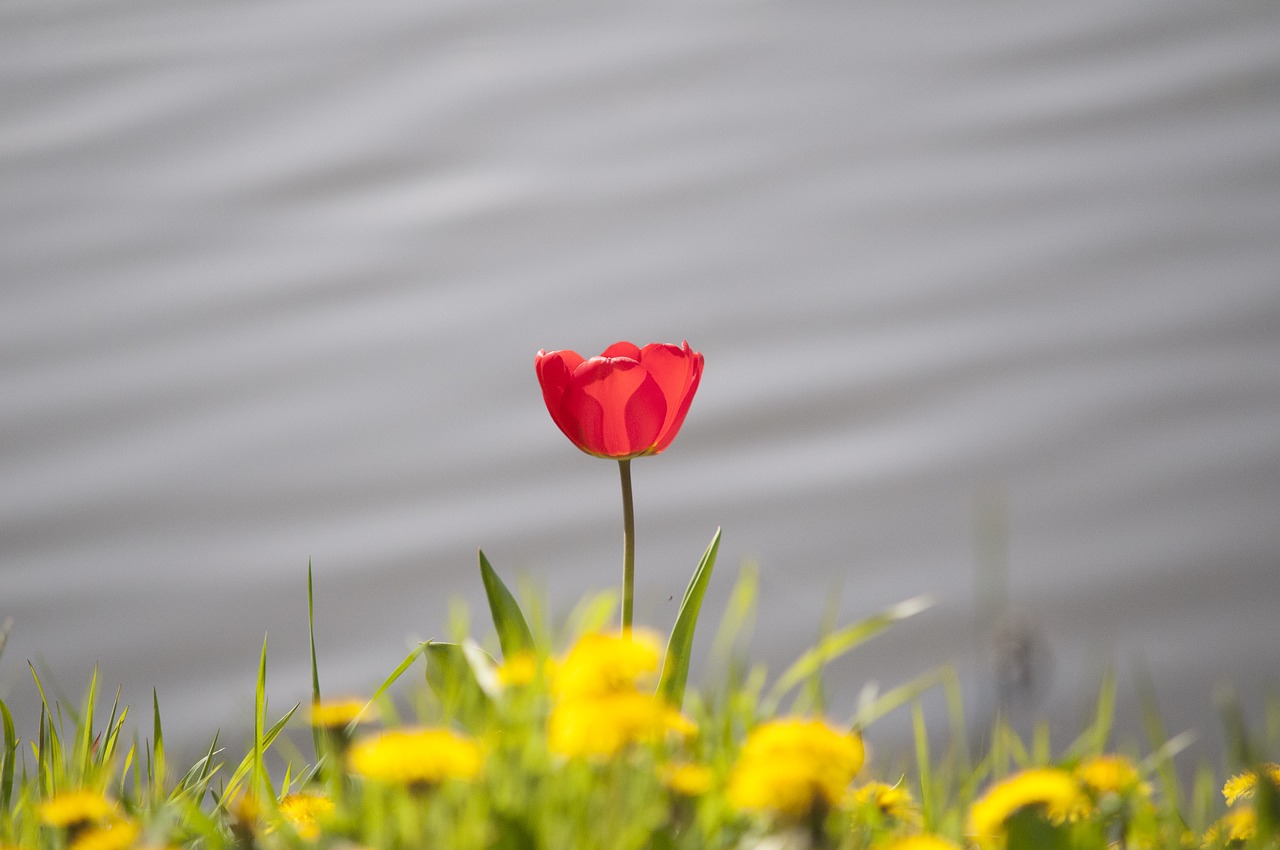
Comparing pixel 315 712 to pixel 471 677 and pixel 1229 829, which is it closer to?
pixel 471 677

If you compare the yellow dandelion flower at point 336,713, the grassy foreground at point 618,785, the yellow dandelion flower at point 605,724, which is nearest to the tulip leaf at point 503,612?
the grassy foreground at point 618,785

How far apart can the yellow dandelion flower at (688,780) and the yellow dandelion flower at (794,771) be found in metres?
0.04

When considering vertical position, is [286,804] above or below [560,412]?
below

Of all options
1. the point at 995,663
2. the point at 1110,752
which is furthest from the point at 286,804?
the point at 1110,752

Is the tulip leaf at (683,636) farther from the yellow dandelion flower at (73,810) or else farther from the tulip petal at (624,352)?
the yellow dandelion flower at (73,810)

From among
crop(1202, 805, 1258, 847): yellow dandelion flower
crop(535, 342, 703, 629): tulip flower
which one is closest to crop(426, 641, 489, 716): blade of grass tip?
crop(535, 342, 703, 629): tulip flower

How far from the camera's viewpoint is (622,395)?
22.5 inches

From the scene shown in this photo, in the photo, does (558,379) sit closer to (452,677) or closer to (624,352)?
(624,352)

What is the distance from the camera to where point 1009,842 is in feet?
1.17

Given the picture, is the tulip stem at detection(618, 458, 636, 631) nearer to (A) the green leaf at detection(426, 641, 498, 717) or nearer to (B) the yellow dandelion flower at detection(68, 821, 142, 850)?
(A) the green leaf at detection(426, 641, 498, 717)

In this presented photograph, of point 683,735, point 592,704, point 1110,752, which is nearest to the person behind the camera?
point 592,704

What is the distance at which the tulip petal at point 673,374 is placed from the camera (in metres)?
0.58

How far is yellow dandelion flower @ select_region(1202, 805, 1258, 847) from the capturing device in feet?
1.38

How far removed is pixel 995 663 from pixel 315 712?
259mm
